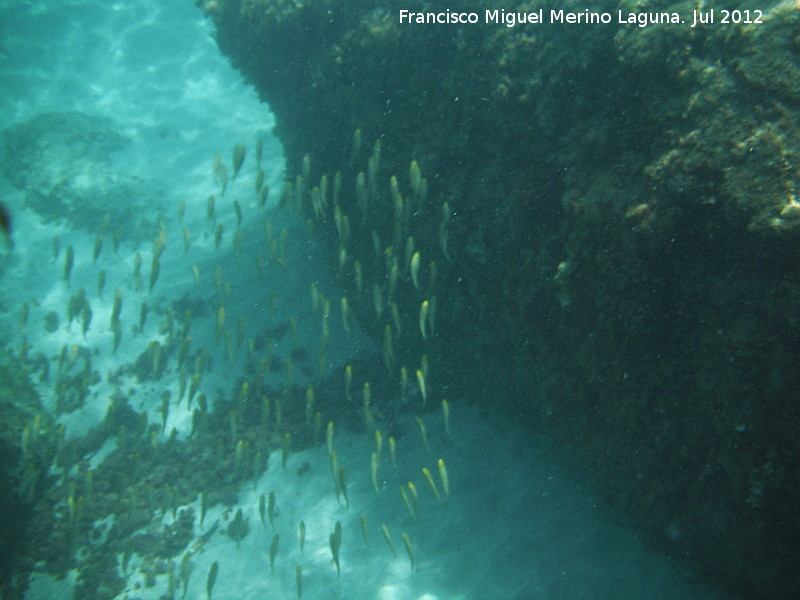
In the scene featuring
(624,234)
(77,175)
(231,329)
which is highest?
(77,175)

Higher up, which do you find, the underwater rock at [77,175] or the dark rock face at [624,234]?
the underwater rock at [77,175]

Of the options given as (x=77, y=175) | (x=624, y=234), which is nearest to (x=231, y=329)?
(x=624, y=234)

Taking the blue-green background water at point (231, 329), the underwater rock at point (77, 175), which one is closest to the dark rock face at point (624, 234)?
Result: the blue-green background water at point (231, 329)

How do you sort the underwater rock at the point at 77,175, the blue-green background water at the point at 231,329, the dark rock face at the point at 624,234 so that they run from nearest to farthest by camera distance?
the dark rock face at the point at 624,234 < the blue-green background water at the point at 231,329 < the underwater rock at the point at 77,175

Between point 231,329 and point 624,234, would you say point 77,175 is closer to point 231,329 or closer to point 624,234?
point 231,329

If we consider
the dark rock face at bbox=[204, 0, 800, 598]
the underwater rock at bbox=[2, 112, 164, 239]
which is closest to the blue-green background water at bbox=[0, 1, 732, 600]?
the underwater rock at bbox=[2, 112, 164, 239]

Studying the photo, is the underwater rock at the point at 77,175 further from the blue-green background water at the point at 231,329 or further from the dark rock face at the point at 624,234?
the dark rock face at the point at 624,234

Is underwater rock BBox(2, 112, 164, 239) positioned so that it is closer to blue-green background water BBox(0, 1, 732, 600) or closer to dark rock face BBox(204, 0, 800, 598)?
blue-green background water BBox(0, 1, 732, 600)

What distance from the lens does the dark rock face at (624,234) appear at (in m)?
3.95

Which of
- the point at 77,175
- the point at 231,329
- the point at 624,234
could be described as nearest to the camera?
the point at 624,234

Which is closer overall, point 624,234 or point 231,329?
point 624,234

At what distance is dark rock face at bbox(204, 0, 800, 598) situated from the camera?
156 inches

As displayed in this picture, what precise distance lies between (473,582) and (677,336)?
174 inches

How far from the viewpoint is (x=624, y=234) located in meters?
4.59
